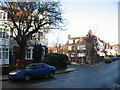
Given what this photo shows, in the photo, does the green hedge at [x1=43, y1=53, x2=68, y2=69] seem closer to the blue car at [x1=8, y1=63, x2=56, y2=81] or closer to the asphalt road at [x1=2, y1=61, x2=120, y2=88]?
the blue car at [x1=8, y1=63, x2=56, y2=81]

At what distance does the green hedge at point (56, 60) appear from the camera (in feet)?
85.5

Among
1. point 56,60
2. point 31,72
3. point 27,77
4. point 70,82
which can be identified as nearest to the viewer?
point 70,82

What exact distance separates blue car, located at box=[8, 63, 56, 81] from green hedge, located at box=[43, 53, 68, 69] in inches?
348

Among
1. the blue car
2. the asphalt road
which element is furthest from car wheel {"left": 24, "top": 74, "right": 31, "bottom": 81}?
the asphalt road

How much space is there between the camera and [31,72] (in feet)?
49.4

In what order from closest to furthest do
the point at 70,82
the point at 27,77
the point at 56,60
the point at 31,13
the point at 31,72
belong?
the point at 70,82
the point at 27,77
the point at 31,72
the point at 31,13
the point at 56,60

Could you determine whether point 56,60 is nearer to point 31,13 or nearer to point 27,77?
point 31,13

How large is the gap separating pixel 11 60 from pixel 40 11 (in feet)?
39.5

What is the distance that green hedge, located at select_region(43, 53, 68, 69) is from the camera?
85.5 feet

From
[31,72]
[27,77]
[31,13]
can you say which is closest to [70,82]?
[31,72]

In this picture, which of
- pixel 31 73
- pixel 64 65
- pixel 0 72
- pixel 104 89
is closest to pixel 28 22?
pixel 0 72

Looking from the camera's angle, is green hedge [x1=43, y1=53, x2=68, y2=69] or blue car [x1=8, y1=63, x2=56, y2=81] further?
green hedge [x1=43, y1=53, x2=68, y2=69]

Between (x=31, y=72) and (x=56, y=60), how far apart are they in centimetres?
1213

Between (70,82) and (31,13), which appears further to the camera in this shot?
(31,13)
